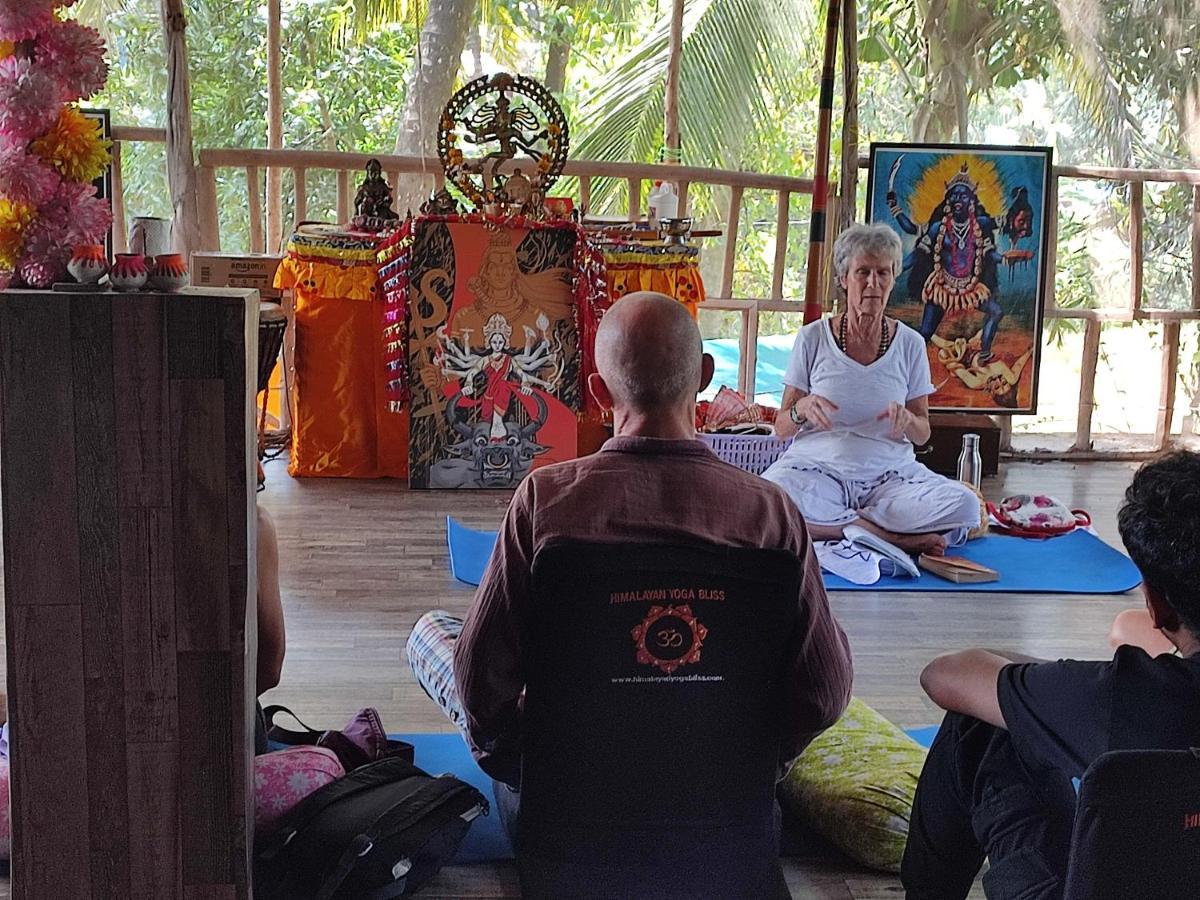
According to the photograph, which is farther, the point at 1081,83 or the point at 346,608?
the point at 1081,83

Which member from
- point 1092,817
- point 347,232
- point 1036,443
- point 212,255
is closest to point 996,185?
point 1036,443

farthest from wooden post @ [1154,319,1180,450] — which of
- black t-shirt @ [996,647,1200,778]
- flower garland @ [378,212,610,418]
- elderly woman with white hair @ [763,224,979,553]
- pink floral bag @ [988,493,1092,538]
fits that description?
black t-shirt @ [996,647,1200,778]

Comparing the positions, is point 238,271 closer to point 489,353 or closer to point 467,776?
point 489,353

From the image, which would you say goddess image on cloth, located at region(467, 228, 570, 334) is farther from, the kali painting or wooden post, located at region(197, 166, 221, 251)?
the kali painting

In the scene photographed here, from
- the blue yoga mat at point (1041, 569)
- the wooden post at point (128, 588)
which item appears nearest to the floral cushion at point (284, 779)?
the wooden post at point (128, 588)

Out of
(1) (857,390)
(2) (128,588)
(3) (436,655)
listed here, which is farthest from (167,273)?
(1) (857,390)

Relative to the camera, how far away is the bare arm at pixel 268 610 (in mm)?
2232

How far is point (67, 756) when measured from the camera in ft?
6.11

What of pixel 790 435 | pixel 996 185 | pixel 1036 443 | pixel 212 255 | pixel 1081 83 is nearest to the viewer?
pixel 790 435

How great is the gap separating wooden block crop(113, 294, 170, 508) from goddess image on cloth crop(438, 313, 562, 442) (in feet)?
10.7

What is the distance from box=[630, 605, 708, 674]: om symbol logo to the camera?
5.86 ft

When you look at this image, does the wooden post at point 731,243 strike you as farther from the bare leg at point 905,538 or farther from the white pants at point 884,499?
the bare leg at point 905,538

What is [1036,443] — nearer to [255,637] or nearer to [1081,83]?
[1081,83]

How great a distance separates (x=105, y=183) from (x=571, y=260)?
6.77 feet
